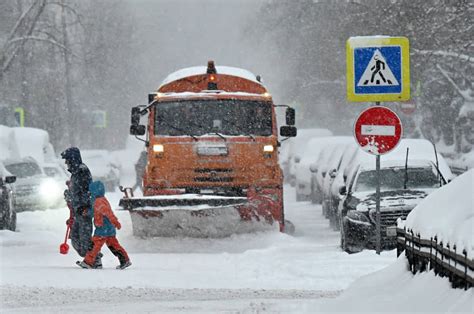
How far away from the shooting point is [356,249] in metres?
16.2

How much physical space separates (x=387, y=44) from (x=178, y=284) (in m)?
4.21

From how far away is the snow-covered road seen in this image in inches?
434

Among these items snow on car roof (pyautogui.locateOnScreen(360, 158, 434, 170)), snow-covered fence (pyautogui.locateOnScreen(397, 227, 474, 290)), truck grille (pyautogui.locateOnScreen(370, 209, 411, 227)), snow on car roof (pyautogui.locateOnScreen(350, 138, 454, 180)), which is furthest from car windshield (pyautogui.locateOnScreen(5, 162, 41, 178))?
snow-covered fence (pyautogui.locateOnScreen(397, 227, 474, 290))

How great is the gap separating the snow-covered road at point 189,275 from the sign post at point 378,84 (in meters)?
1.40

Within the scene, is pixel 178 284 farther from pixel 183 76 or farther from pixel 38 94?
pixel 38 94

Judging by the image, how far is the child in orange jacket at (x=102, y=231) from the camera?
48.0 ft

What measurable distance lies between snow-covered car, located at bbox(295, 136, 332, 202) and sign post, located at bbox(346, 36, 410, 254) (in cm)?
1812

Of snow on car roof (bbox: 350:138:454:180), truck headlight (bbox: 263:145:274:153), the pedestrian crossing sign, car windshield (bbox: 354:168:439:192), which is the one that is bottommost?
car windshield (bbox: 354:168:439:192)

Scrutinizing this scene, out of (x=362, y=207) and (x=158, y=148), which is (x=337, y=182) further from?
(x=362, y=207)

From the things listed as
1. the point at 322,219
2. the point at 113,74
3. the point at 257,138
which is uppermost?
the point at 113,74

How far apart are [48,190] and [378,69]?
56.3 feet

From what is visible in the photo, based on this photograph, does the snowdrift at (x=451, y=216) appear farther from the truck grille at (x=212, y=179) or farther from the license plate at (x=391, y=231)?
the truck grille at (x=212, y=179)

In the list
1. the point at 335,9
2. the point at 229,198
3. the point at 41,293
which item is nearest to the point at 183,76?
the point at 229,198

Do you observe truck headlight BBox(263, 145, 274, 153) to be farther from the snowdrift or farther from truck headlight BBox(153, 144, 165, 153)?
the snowdrift
